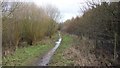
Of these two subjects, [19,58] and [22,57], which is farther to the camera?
[22,57]

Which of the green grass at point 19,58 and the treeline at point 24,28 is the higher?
the treeline at point 24,28

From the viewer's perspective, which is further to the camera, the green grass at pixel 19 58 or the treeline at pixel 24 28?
the treeline at pixel 24 28

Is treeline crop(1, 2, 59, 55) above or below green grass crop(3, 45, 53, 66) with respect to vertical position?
above

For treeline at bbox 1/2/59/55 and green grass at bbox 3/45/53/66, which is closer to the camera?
green grass at bbox 3/45/53/66

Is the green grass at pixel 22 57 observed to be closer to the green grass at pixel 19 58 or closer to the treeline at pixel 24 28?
Result: the green grass at pixel 19 58

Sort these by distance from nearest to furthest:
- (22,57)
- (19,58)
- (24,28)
Answer: 1. (19,58)
2. (22,57)
3. (24,28)

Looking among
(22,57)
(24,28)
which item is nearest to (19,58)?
(22,57)

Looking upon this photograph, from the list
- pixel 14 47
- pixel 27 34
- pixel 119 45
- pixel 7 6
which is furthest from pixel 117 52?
pixel 27 34

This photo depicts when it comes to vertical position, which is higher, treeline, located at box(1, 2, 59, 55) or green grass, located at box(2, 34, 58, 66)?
treeline, located at box(1, 2, 59, 55)

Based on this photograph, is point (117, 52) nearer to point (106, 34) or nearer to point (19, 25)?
point (106, 34)

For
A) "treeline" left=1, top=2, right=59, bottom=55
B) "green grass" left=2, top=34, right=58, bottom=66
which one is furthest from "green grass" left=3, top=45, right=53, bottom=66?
"treeline" left=1, top=2, right=59, bottom=55

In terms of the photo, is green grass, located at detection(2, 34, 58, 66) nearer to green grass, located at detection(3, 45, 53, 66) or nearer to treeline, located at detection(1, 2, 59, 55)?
green grass, located at detection(3, 45, 53, 66)

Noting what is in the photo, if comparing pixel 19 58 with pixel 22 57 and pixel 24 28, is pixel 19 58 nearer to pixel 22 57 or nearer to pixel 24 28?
pixel 22 57

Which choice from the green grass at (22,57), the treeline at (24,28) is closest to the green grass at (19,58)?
the green grass at (22,57)
